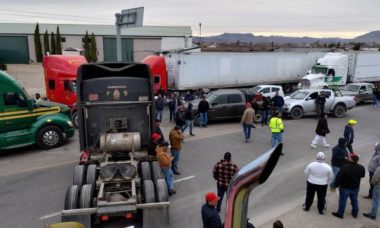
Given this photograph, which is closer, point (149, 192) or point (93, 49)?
point (149, 192)

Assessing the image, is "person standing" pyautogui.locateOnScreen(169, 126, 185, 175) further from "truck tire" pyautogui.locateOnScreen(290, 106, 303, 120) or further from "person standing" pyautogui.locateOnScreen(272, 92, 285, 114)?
"truck tire" pyautogui.locateOnScreen(290, 106, 303, 120)

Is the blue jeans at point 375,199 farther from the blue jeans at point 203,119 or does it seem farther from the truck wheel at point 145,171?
the blue jeans at point 203,119

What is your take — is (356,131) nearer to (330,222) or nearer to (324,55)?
(330,222)

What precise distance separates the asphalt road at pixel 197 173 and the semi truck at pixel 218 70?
655 cm

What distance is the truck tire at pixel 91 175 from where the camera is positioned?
316 inches

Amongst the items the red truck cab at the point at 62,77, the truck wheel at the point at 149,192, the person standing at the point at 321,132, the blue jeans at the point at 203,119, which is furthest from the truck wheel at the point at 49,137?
the person standing at the point at 321,132

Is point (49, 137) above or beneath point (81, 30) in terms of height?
beneath

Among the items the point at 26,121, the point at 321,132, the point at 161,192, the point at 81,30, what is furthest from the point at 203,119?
the point at 81,30

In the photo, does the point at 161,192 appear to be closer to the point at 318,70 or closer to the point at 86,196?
the point at 86,196

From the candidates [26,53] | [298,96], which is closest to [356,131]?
[298,96]

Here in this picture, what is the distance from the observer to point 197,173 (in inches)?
433

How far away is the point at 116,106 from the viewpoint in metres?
10.2

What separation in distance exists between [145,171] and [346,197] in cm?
449

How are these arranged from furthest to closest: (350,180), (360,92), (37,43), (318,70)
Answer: (37,43) < (318,70) < (360,92) < (350,180)
